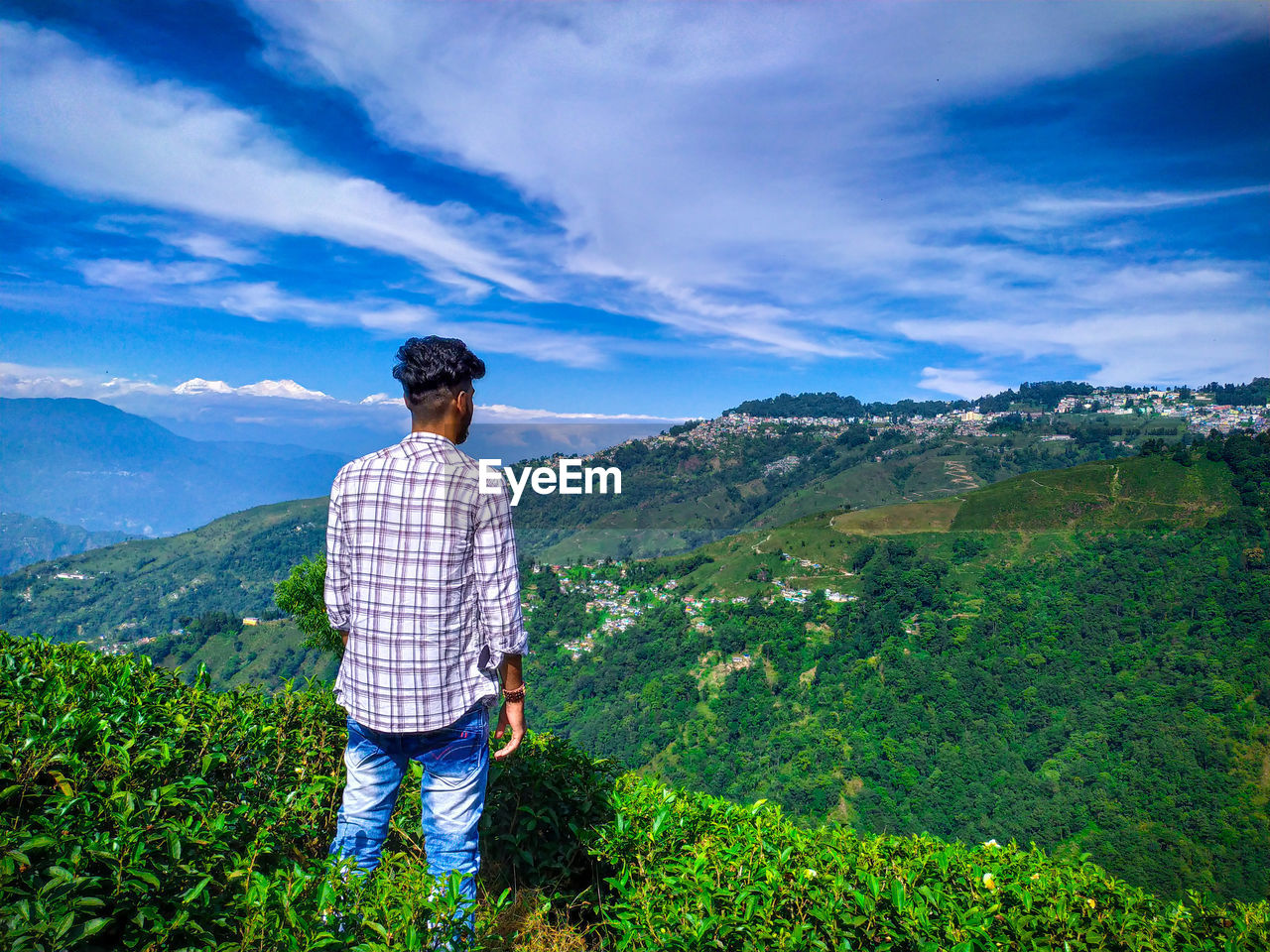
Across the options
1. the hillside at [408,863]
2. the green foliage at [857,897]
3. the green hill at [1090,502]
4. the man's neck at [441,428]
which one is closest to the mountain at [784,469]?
the green hill at [1090,502]

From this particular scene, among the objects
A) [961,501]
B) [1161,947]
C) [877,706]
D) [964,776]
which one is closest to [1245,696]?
[964,776]

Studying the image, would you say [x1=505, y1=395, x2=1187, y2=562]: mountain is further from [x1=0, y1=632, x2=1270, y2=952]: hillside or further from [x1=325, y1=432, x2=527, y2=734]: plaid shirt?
[x1=325, y1=432, x2=527, y2=734]: plaid shirt

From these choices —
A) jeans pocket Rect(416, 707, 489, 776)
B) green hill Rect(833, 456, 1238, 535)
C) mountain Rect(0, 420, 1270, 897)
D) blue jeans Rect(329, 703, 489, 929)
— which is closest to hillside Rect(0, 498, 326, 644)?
mountain Rect(0, 420, 1270, 897)

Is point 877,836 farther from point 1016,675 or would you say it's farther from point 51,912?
point 1016,675

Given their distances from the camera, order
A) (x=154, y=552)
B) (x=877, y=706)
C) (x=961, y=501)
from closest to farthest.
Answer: (x=877, y=706), (x=961, y=501), (x=154, y=552)

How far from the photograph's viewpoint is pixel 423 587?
2.12 m

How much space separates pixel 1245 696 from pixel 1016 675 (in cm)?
1629

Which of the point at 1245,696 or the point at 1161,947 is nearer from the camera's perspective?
the point at 1161,947

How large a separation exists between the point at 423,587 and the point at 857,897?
73.5 inches

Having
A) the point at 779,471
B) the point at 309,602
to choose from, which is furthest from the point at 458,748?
the point at 779,471

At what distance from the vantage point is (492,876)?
9.09ft

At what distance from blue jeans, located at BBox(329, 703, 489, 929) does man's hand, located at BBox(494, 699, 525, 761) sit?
6 cm

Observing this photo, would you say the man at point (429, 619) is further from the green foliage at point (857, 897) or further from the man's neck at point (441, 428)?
the green foliage at point (857, 897)

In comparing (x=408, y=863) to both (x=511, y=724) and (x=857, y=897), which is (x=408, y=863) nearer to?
(x=511, y=724)
